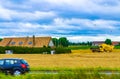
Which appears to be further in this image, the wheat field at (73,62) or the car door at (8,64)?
the wheat field at (73,62)

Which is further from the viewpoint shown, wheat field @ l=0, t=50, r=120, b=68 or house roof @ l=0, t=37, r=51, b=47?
house roof @ l=0, t=37, r=51, b=47

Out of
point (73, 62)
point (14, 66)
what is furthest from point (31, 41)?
point (14, 66)

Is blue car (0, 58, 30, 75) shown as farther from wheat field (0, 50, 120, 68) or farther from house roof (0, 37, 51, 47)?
house roof (0, 37, 51, 47)

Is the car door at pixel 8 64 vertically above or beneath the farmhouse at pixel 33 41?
above

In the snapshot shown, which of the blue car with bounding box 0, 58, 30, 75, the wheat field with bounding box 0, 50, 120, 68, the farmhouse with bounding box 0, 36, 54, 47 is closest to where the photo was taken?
the blue car with bounding box 0, 58, 30, 75

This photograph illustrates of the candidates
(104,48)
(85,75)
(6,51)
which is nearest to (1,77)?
(85,75)

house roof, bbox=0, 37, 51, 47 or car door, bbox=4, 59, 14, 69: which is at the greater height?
car door, bbox=4, 59, 14, 69

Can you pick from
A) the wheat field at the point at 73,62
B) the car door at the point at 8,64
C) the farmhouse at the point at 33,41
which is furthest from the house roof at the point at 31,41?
the car door at the point at 8,64

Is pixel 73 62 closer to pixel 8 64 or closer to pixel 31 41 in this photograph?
pixel 8 64

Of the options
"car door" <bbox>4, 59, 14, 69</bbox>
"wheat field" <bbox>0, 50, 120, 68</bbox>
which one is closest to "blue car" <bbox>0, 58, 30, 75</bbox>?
"car door" <bbox>4, 59, 14, 69</bbox>

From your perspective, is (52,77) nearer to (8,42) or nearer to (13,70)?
(13,70)

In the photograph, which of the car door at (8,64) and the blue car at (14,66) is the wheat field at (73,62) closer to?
the blue car at (14,66)

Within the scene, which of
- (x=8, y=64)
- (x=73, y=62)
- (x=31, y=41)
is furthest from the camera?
(x=31, y=41)

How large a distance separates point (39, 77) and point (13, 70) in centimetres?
1452
